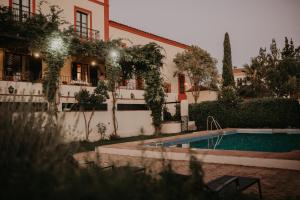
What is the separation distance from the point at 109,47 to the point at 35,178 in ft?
49.0

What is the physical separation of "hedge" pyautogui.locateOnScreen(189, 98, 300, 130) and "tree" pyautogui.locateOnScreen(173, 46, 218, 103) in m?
6.76

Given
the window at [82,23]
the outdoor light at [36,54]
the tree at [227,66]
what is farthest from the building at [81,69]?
the tree at [227,66]

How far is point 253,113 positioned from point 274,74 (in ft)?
36.4

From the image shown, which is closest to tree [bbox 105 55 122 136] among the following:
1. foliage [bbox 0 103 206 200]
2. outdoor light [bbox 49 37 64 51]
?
outdoor light [bbox 49 37 64 51]

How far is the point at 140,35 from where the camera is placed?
2397 centimetres

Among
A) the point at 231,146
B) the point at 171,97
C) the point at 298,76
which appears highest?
the point at 298,76

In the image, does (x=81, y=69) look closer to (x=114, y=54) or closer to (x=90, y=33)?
(x=90, y=33)

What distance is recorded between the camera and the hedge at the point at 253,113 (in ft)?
56.8

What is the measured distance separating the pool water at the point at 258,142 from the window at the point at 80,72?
8656 mm

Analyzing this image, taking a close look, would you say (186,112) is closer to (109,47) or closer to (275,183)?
(109,47)

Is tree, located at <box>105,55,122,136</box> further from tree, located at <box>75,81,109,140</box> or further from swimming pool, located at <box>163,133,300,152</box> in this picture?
swimming pool, located at <box>163,133,300,152</box>

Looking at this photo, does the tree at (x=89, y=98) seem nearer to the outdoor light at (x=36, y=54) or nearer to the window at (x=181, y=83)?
the outdoor light at (x=36, y=54)

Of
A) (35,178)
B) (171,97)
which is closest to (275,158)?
(35,178)

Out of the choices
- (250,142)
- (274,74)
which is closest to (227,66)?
(274,74)
